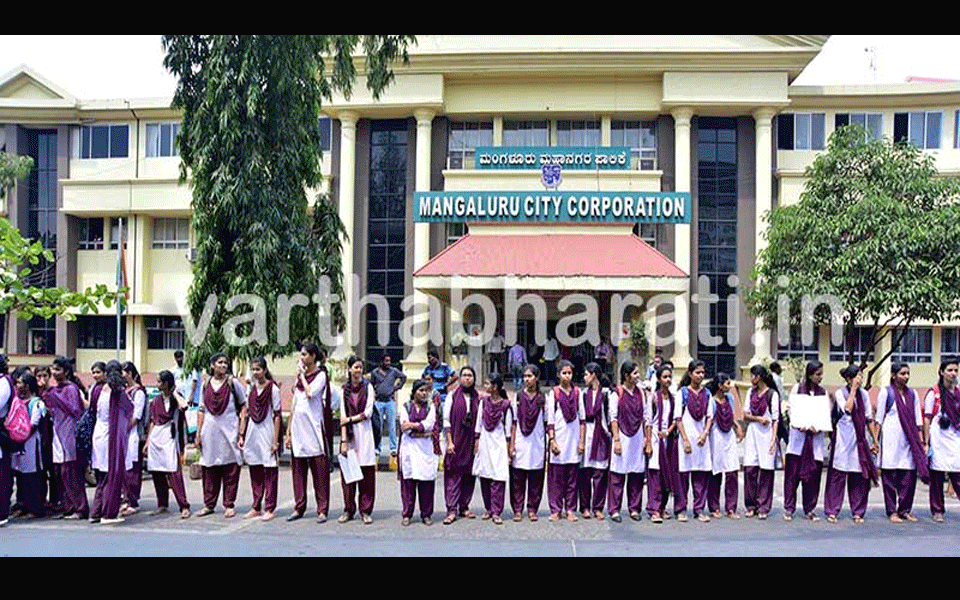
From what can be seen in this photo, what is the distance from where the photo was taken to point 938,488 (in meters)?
8.58

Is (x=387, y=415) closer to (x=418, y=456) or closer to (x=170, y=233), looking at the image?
(x=418, y=456)

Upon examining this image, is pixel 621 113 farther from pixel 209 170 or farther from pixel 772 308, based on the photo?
pixel 209 170

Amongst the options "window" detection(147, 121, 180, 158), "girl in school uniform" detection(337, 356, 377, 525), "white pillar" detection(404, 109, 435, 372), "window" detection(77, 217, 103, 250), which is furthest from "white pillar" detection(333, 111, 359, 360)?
"girl in school uniform" detection(337, 356, 377, 525)

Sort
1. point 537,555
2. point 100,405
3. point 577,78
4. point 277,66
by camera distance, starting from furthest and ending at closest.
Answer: point 577,78, point 277,66, point 100,405, point 537,555

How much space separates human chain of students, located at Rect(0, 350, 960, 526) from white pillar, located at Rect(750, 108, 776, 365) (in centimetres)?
1656

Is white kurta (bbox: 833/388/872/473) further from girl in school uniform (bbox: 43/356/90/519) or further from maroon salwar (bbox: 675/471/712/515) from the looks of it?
girl in school uniform (bbox: 43/356/90/519)

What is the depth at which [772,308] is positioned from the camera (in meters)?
16.0

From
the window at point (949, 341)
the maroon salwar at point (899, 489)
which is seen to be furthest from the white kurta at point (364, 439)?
the window at point (949, 341)

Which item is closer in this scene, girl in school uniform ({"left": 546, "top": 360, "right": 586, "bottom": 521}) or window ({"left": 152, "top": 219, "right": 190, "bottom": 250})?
girl in school uniform ({"left": 546, "top": 360, "right": 586, "bottom": 521})

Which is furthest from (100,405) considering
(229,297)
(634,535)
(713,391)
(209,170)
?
(713,391)

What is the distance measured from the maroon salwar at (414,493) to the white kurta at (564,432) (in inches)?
52.3

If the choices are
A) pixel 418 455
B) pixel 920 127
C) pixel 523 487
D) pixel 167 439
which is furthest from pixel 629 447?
pixel 920 127

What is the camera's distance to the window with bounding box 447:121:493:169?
26391 millimetres

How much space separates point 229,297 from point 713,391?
7.10m
